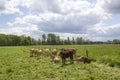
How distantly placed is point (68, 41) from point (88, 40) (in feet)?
72.6

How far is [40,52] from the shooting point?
38.1 metres

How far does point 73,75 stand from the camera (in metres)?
16.6

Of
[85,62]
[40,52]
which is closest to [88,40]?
[40,52]

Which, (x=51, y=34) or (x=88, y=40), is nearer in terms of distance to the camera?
(x=51, y=34)

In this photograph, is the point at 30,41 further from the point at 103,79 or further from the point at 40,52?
the point at 103,79

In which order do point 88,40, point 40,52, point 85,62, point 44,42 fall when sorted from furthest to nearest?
point 88,40
point 44,42
point 40,52
point 85,62

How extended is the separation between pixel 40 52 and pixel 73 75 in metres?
21.9

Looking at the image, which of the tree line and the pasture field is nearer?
the pasture field

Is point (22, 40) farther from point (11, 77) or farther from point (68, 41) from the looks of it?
point (11, 77)

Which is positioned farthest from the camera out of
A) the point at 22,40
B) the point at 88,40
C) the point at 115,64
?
the point at 88,40

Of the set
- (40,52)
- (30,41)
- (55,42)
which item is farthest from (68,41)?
(40,52)

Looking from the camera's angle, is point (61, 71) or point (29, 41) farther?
point (29, 41)

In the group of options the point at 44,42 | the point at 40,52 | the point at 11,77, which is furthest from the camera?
the point at 44,42

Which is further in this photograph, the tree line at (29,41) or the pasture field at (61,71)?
the tree line at (29,41)
